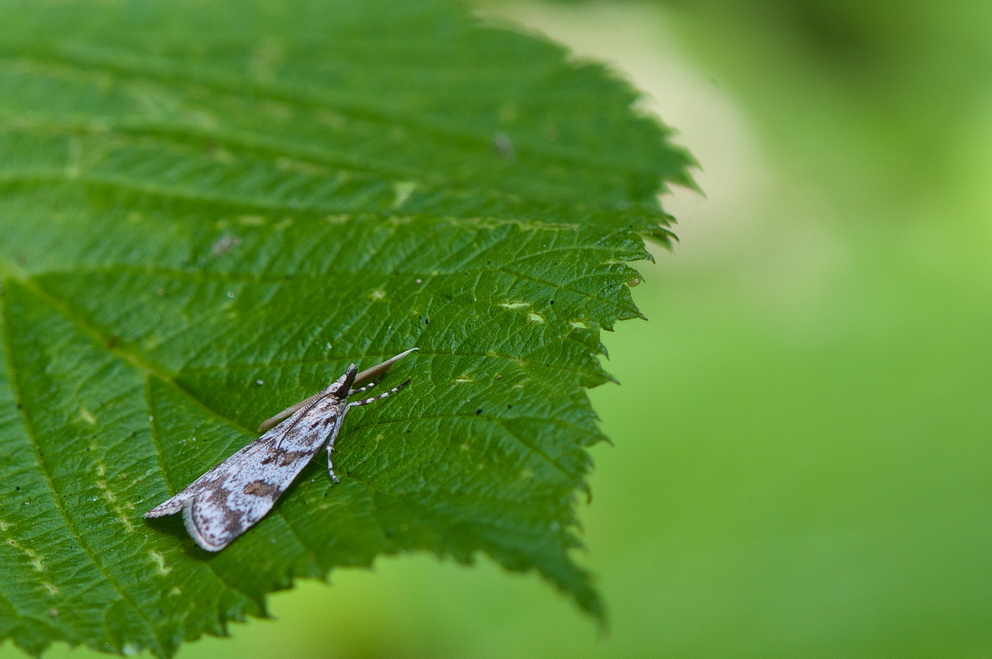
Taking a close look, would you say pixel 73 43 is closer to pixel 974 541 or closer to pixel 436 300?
pixel 436 300

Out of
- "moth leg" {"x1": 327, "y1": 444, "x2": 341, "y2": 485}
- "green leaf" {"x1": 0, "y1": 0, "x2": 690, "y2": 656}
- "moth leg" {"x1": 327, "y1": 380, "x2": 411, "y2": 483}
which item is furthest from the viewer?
"moth leg" {"x1": 327, "y1": 380, "x2": 411, "y2": 483}

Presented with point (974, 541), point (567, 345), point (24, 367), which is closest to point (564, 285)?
point (567, 345)

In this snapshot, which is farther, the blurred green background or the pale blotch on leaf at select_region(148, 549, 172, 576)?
the blurred green background

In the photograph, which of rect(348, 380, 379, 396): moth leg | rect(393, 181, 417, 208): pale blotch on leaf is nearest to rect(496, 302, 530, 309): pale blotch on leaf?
rect(348, 380, 379, 396): moth leg

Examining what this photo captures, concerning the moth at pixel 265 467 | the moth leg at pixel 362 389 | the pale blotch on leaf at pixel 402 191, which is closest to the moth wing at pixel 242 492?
the moth at pixel 265 467

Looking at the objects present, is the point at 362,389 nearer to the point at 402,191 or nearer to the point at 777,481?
the point at 402,191

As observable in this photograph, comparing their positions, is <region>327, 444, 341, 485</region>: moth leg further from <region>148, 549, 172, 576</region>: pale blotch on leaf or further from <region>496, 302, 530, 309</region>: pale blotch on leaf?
<region>496, 302, 530, 309</region>: pale blotch on leaf

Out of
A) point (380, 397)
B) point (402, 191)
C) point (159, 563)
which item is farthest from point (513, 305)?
point (159, 563)

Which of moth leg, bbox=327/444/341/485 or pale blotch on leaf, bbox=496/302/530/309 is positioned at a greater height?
pale blotch on leaf, bbox=496/302/530/309
